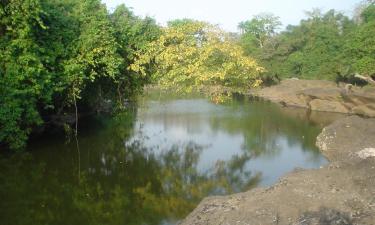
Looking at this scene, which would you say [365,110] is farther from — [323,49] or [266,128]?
[323,49]

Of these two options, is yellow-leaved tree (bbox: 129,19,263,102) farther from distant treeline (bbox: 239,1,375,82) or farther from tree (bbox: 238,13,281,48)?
tree (bbox: 238,13,281,48)

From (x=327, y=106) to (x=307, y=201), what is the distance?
1513 inches

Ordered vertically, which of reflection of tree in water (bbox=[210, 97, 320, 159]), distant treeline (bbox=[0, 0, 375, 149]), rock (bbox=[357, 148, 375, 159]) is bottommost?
reflection of tree in water (bbox=[210, 97, 320, 159])

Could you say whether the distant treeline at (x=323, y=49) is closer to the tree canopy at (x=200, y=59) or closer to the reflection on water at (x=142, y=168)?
the reflection on water at (x=142, y=168)

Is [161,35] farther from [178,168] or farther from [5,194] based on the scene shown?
[5,194]

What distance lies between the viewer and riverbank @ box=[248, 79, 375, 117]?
45281mm

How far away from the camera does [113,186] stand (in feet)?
62.8

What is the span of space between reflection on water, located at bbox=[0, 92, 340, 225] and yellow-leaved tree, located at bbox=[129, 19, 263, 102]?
178 inches

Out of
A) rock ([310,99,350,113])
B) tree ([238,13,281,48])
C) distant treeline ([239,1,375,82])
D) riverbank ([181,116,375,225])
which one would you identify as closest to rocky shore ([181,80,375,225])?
riverbank ([181,116,375,225])

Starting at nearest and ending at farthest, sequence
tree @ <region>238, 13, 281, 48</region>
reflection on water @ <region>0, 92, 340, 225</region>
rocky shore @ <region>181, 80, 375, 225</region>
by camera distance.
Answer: rocky shore @ <region>181, 80, 375, 225</region>, reflection on water @ <region>0, 92, 340, 225</region>, tree @ <region>238, 13, 281, 48</region>

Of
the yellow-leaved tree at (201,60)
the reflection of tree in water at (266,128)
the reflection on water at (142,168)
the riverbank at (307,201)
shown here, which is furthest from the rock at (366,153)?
the yellow-leaved tree at (201,60)

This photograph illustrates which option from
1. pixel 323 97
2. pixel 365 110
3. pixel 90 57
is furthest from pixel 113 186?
pixel 323 97

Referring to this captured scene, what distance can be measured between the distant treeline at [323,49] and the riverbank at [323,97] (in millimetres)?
3050

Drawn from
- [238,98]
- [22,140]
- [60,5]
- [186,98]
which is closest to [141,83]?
[60,5]
